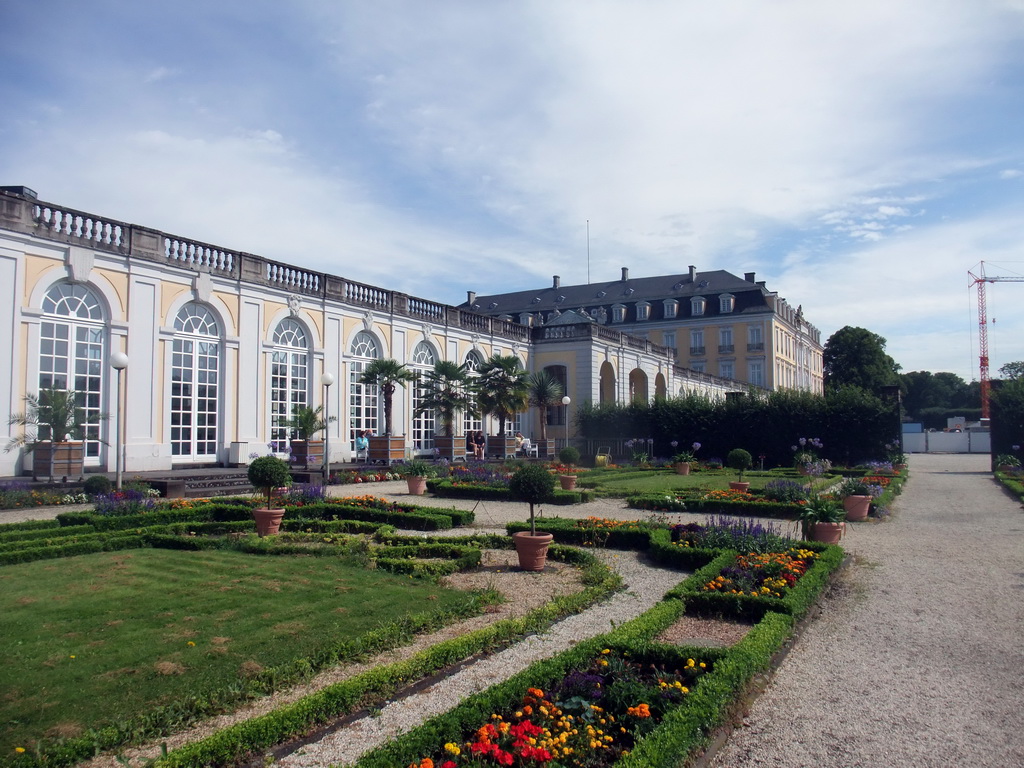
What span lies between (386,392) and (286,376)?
3.35 metres

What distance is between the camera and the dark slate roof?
56.7m

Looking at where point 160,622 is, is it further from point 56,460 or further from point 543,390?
point 543,390

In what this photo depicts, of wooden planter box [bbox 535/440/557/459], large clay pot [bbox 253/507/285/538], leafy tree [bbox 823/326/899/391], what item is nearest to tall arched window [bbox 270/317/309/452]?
wooden planter box [bbox 535/440/557/459]

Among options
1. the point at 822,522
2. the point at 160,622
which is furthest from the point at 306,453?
the point at 160,622

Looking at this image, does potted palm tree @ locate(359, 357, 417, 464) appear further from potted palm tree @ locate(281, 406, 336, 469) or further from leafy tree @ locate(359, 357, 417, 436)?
potted palm tree @ locate(281, 406, 336, 469)

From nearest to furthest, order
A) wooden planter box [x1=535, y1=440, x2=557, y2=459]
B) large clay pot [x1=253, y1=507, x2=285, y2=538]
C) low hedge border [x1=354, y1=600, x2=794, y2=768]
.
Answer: low hedge border [x1=354, y1=600, x2=794, y2=768], large clay pot [x1=253, y1=507, x2=285, y2=538], wooden planter box [x1=535, y1=440, x2=557, y2=459]

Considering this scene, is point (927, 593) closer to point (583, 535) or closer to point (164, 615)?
point (583, 535)

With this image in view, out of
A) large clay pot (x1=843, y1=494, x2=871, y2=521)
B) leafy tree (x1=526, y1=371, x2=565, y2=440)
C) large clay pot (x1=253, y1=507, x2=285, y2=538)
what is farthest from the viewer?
leafy tree (x1=526, y1=371, x2=565, y2=440)

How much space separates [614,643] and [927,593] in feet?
15.4

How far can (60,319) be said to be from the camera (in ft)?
57.9

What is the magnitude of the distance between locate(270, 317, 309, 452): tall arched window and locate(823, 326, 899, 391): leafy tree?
56.0 metres

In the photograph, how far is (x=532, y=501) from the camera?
31.5 feet

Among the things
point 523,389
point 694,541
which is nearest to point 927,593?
point 694,541

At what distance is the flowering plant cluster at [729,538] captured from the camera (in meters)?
9.52
